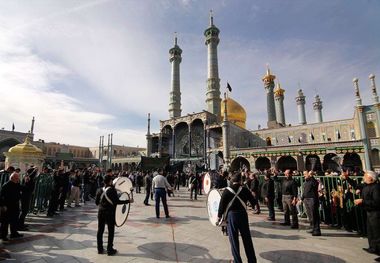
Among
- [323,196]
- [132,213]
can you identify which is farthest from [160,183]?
[323,196]

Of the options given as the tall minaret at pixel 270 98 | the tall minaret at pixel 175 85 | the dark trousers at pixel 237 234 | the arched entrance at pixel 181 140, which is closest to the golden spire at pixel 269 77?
the tall minaret at pixel 270 98

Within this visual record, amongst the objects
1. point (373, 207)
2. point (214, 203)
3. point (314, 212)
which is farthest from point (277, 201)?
point (214, 203)

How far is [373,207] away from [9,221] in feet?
29.9

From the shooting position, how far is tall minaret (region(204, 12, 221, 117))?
134 feet

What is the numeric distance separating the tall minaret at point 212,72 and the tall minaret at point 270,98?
12718mm

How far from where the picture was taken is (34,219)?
7.89 meters

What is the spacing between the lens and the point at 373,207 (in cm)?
468

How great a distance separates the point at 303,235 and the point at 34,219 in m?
9.49

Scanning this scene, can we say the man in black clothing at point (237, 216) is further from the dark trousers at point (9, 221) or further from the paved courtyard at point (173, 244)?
the dark trousers at point (9, 221)

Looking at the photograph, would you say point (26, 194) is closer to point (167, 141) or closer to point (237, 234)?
point (237, 234)

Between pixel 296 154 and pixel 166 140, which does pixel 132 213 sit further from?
pixel 166 140

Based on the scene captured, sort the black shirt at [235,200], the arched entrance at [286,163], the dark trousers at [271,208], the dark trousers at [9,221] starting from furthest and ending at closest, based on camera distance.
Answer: the arched entrance at [286,163]
the dark trousers at [271,208]
the dark trousers at [9,221]
the black shirt at [235,200]

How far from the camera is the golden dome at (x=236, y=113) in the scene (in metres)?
46.6

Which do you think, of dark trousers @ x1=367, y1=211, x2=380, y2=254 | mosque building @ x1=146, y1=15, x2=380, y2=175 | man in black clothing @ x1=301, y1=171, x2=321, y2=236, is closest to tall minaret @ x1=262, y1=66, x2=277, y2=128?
mosque building @ x1=146, y1=15, x2=380, y2=175
